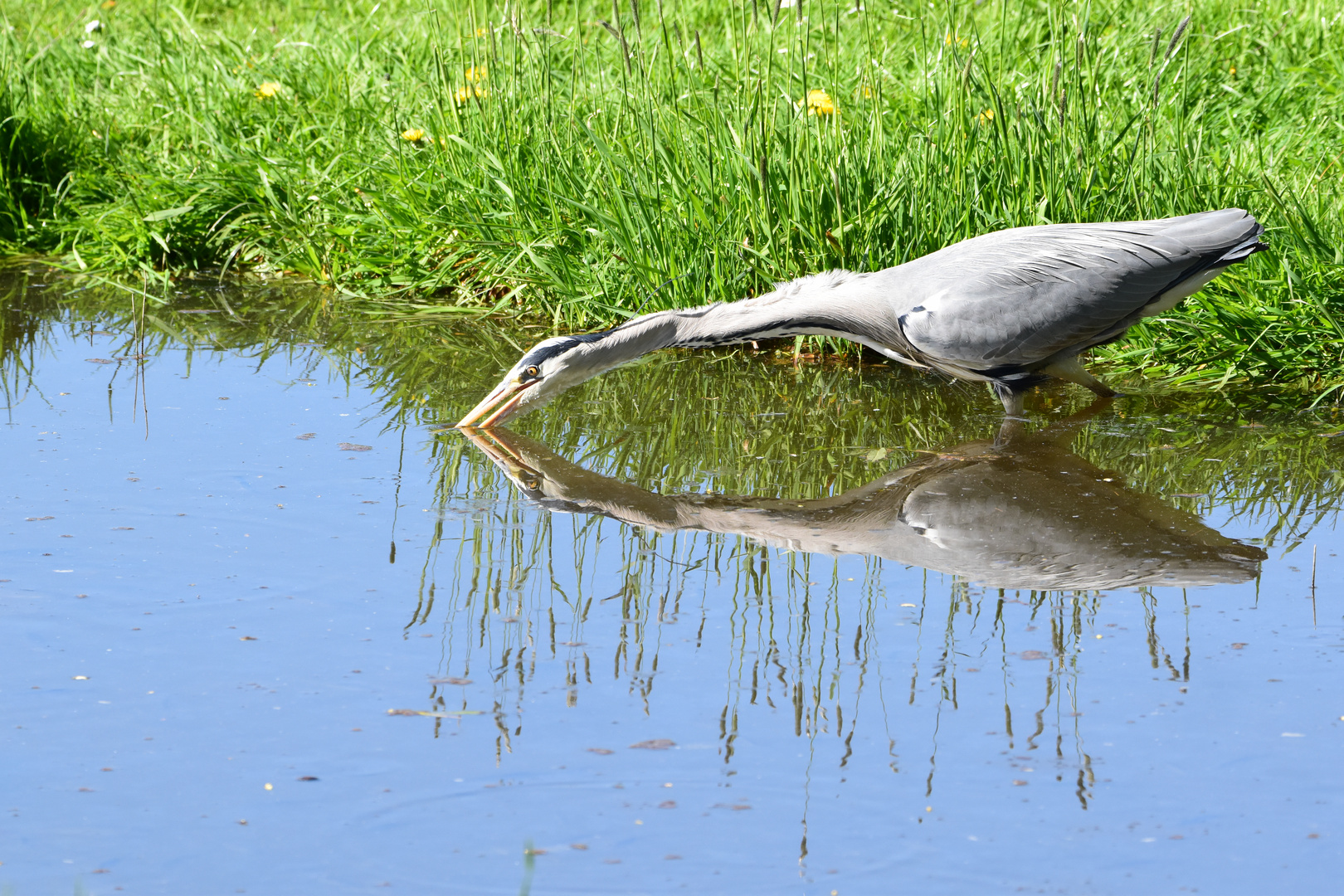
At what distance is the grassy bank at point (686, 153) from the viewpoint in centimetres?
549

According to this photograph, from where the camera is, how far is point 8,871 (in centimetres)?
233

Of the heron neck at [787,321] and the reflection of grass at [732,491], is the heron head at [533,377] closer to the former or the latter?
the heron neck at [787,321]

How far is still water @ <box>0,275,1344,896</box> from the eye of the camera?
241cm

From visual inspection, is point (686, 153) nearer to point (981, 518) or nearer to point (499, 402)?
point (499, 402)

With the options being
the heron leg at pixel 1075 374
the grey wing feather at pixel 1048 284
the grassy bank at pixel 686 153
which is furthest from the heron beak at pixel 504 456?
the heron leg at pixel 1075 374

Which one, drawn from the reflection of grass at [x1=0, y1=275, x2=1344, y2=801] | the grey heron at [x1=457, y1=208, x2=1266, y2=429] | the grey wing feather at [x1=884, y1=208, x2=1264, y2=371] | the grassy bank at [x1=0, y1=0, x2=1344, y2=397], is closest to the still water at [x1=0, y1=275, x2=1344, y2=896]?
the reflection of grass at [x1=0, y1=275, x2=1344, y2=801]

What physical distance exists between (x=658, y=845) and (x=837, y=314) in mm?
2703

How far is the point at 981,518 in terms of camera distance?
156 inches

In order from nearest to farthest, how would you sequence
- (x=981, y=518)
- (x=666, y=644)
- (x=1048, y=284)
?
(x=666, y=644), (x=981, y=518), (x=1048, y=284)

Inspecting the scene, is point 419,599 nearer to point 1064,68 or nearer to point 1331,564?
point 1331,564

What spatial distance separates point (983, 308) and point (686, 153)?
171 cm

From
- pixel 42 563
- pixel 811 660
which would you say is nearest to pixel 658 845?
pixel 811 660

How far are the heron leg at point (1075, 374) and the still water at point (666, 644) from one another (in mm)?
68

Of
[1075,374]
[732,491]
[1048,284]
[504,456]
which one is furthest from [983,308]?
[504,456]
